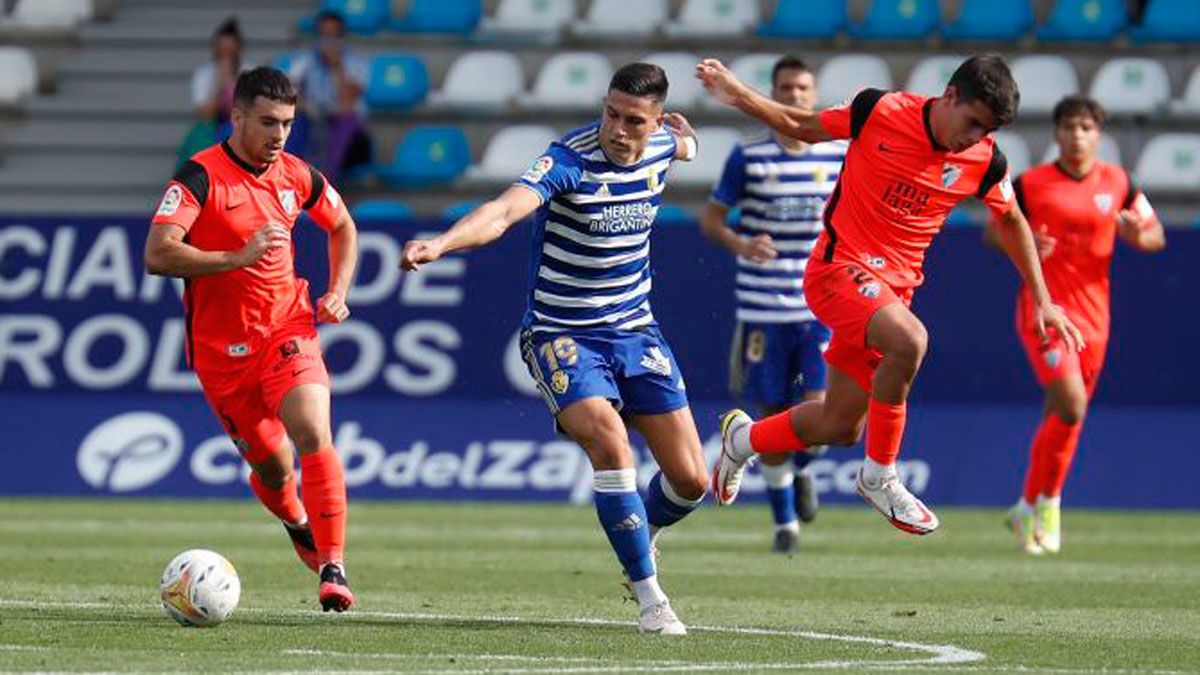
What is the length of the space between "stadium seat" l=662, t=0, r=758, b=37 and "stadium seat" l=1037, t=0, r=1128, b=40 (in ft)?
8.89

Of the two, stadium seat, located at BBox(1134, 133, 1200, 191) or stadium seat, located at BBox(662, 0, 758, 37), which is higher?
stadium seat, located at BBox(662, 0, 758, 37)

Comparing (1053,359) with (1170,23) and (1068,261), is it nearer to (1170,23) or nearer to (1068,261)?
(1068,261)

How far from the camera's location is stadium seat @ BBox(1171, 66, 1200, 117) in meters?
21.7

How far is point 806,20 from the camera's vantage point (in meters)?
22.8

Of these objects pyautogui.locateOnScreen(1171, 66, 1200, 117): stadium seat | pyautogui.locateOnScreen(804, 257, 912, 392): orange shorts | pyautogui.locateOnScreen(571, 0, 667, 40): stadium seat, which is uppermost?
pyautogui.locateOnScreen(804, 257, 912, 392): orange shorts

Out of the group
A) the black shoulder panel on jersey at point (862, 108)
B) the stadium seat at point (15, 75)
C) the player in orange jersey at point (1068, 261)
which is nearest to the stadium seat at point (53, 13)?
the stadium seat at point (15, 75)

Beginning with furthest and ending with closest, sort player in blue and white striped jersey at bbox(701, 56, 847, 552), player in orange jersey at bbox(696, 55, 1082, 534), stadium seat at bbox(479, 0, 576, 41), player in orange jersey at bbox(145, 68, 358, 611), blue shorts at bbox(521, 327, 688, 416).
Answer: stadium seat at bbox(479, 0, 576, 41), player in blue and white striped jersey at bbox(701, 56, 847, 552), player in orange jersey at bbox(696, 55, 1082, 534), player in orange jersey at bbox(145, 68, 358, 611), blue shorts at bbox(521, 327, 688, 416)

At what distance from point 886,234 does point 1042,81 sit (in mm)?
11265

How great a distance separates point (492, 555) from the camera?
45.5ft

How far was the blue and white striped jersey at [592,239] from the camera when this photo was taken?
388 inches

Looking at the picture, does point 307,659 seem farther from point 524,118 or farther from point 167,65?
point 167,65

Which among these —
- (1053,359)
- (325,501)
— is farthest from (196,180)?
(1053,359)

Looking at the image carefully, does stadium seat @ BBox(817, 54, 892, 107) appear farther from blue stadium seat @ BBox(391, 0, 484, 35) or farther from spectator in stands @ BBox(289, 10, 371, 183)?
spectator in stands @ BBox(289, 10, 371, 183)

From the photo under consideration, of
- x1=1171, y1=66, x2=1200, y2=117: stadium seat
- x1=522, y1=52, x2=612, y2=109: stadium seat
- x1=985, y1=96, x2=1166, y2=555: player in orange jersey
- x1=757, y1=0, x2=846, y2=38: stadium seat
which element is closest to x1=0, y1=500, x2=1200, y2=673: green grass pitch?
x1=985, y1=96, x2=1166, y2=555: player in orange jersey
